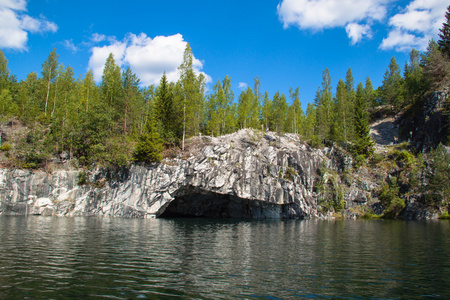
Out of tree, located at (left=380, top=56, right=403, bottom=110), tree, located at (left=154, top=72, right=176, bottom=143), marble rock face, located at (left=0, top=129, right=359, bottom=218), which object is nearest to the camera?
marble rock face, located at (left=0, top=129, right=359, bottom=218)

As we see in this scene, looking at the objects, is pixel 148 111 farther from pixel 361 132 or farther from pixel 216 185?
pixel 361 132

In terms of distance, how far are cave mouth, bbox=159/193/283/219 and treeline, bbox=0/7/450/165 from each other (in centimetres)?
1381

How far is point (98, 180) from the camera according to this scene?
183ft

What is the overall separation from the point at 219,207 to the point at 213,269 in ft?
180

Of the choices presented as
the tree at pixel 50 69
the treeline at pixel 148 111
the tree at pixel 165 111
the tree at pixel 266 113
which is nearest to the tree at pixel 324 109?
the treeline at pixel 148 111

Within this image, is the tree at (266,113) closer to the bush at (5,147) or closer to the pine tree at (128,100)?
the pine tree at (128,100)

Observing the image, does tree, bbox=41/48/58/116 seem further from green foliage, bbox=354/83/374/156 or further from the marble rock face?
green foliage, bbox=354/83/374/156

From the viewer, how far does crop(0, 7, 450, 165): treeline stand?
190ft

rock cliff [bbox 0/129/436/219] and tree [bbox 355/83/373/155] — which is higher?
tree [bbox 355/83/373/155]

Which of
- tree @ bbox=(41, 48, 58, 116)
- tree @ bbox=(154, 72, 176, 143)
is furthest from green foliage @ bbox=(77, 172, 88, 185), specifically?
tree @ bbox=(41, 48, 58, 116)

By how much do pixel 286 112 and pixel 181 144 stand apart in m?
41.5

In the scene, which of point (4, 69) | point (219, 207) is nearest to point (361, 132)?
Answer: point (219, 207)

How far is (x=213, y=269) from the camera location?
1580cm

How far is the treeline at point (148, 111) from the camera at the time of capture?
57906 mm
